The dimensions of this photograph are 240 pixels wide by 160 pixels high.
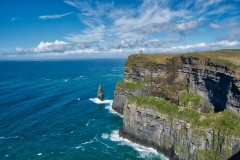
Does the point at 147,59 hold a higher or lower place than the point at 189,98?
higher

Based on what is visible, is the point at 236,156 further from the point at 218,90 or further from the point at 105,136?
the point at 105,136

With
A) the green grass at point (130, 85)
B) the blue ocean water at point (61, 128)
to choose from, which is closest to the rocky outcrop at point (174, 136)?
the blue ocean water at point (61, 128)

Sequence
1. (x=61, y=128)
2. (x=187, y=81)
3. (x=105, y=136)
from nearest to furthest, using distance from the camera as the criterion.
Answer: (x=105, y=136)
(x=187, y=81)
(x=61, y=128)

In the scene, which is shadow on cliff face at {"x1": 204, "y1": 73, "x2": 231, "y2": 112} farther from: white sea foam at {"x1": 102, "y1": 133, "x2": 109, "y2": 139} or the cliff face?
white sea foam at {"x1": 102, "y1": 133, "x2": 109, "y2": 139}

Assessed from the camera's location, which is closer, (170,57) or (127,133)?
(127,133)

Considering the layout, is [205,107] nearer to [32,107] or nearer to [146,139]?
[146,139]

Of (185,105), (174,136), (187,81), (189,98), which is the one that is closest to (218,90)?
(189,98)

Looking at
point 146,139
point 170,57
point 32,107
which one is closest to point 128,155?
point 146,139

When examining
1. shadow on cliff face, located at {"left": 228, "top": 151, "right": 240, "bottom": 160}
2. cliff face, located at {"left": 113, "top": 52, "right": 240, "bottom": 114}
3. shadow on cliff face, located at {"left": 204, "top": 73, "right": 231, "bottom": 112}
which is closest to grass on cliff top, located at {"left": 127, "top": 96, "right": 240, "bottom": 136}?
cliff face, located at {"left": 113, "top": 52, "right": 240, "bottom": 114}
